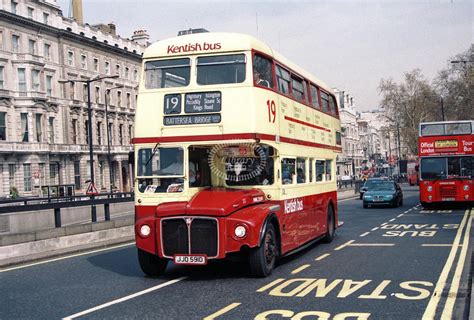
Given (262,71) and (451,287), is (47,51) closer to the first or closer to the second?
(262,71)

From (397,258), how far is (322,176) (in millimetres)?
3787

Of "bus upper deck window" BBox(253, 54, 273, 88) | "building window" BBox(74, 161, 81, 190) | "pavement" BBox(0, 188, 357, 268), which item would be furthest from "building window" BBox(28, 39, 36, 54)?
"bus upper deck window" BBox(253, 54, 273, 88)

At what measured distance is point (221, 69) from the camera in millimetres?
10773

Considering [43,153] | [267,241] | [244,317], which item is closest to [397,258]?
[267,241]

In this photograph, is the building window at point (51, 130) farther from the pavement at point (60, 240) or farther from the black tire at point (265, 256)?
the black tire at point (265, 256)

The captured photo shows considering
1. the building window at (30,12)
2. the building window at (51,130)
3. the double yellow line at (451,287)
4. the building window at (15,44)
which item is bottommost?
the double yellow line at (451,287)

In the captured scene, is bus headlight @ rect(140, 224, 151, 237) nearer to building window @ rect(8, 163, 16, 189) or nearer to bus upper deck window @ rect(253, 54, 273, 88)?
bus upper deck window @ rect(253, 54, 273, 88)

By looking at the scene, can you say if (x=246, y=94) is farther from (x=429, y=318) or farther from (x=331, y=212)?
(x=331, y=212)

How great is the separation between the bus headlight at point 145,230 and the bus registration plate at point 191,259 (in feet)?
2.16

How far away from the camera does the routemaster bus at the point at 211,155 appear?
994 cm

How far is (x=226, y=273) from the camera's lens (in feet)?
36.5

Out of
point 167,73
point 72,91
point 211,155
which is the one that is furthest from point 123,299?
point 72,91

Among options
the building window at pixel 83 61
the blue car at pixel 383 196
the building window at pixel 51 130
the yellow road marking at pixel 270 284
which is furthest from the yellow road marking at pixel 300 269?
the building window at pixel 83 61

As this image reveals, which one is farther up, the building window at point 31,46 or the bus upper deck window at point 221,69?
the building window at point 31,46
